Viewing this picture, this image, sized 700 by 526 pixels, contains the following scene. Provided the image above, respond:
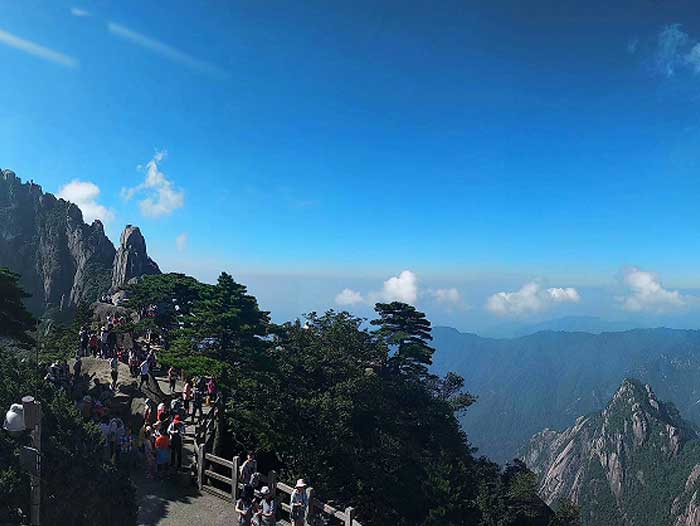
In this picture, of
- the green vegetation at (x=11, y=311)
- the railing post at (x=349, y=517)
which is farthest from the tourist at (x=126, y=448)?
the green vegetation at (x=11, y=311)

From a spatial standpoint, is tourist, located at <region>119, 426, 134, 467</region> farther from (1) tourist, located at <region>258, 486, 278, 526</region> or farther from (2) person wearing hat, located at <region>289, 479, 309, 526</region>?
(2) person wearing hat, located at <region>289, 479, 309, 526</region>

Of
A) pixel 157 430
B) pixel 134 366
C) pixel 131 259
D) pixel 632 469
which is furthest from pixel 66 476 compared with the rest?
pixel 632 469

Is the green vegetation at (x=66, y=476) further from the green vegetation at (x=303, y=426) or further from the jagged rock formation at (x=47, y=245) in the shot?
the jagged rock formation at (x=47, y=245)

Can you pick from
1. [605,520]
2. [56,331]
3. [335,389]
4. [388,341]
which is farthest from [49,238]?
[605,520]

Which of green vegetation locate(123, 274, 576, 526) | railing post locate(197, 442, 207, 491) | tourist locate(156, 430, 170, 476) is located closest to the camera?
tourist locate(156, 430, 170, 476)

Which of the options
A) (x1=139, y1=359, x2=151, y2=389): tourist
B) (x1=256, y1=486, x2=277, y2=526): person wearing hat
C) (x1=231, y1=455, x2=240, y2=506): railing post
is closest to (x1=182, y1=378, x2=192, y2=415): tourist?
(x1=139, y1=359, x2=151, y2=389): tourist

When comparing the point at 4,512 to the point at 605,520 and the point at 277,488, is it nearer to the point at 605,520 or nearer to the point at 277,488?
the point at 277,488
